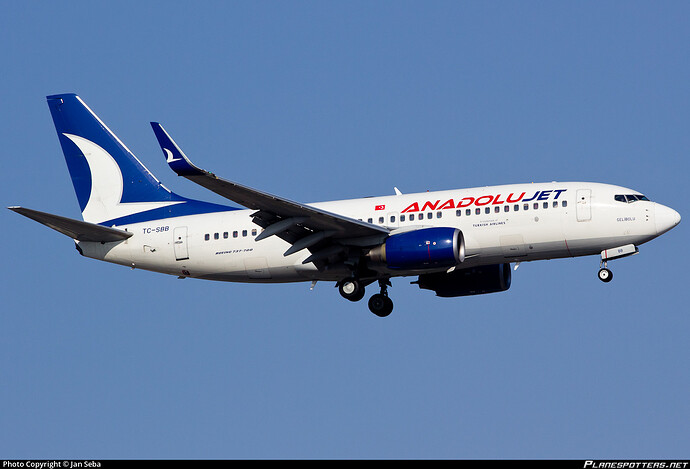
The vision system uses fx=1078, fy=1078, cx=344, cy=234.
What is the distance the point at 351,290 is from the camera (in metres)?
43.9

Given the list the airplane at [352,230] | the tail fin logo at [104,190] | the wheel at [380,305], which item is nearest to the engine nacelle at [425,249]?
the airplane at [352,230]

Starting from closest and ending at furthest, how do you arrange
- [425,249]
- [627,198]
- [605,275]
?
[425,249] < [627,198] < [605,275]

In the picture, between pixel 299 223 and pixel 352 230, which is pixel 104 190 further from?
pixel 352 230

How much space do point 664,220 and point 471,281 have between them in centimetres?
871

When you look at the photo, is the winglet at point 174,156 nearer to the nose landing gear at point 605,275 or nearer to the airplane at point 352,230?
the airplane at point 352,230

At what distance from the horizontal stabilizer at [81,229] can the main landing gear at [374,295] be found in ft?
31.6

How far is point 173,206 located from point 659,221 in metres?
20.3

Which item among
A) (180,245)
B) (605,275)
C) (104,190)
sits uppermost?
(104,190)

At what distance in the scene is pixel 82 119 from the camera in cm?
4931

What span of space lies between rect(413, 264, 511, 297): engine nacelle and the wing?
16.8 feet

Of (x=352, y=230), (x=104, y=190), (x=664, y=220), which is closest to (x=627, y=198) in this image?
(x=664, y=220)

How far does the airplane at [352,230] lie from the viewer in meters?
41.4

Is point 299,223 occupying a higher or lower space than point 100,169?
lower

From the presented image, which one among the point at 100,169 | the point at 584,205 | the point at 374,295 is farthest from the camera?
the point at 100,169
